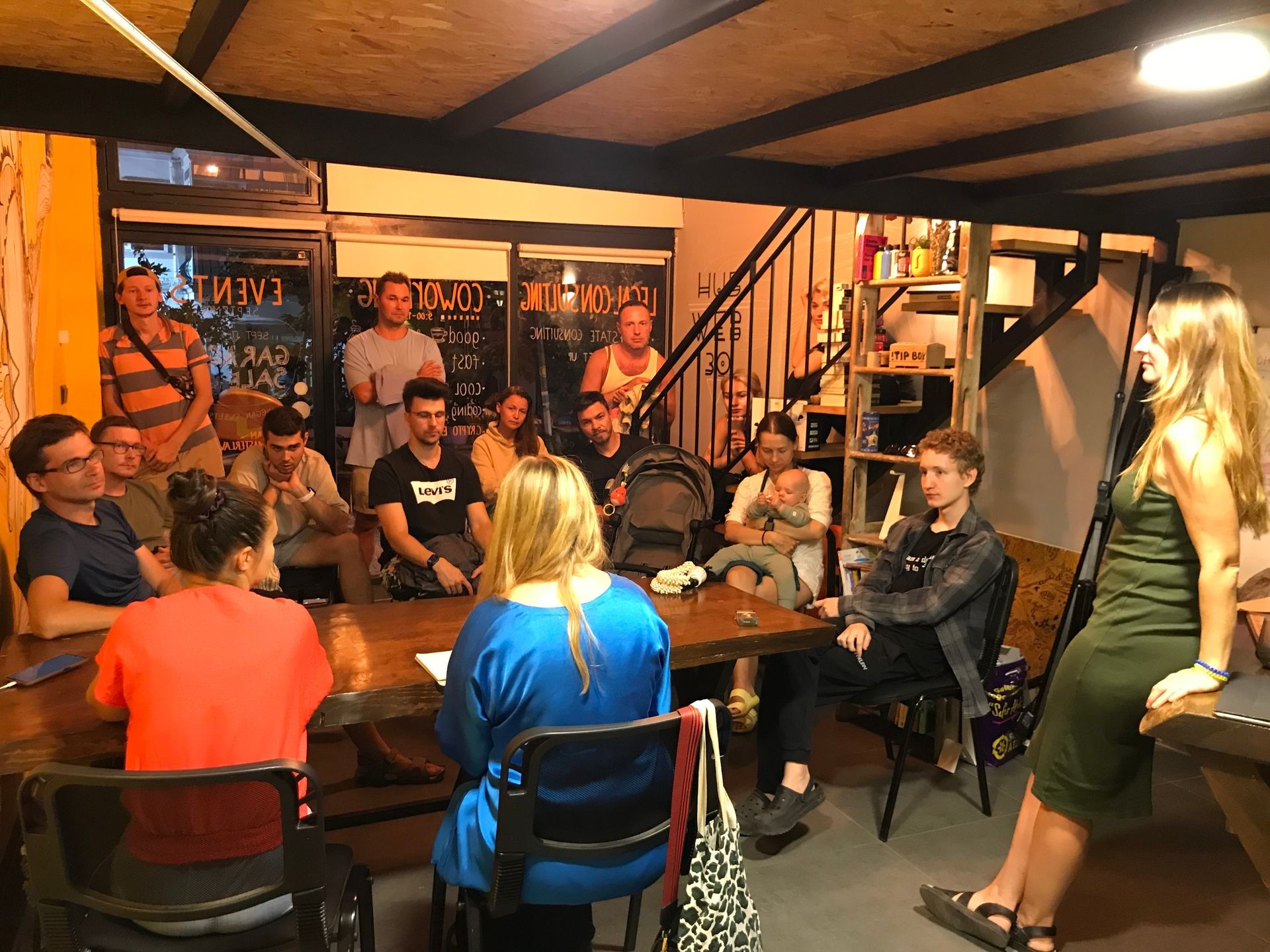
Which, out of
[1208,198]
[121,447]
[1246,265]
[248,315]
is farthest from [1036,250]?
[248,315]

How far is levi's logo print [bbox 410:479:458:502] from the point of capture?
3.68 meters

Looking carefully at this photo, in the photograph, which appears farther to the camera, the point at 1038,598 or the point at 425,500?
the point at 1038,598

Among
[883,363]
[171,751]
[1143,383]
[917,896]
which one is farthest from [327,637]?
[1143,383]

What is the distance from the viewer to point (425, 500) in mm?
3686

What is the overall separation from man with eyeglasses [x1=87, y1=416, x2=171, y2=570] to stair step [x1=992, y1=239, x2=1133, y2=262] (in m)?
3.13

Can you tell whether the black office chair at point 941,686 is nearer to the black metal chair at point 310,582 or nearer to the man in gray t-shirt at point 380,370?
the black metal chair at point 310,582

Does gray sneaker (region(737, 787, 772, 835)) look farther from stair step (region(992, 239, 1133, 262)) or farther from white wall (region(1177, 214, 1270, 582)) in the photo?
stair step (region(992, 239, 1133, 262))

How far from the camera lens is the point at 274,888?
62.6 inches

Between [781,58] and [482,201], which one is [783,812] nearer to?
[781,58]

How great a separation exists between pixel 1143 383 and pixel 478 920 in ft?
10.9

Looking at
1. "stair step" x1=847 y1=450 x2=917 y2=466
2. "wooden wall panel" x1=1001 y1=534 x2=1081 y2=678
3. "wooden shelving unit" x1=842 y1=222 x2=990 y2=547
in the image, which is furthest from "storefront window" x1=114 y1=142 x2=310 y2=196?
"wooden wall panel" x1=1001 y1=534 x2=1081 y2=678

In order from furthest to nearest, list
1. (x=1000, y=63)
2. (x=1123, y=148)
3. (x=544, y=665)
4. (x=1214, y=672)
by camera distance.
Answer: (x=1123, y=148), (x=1214, y=672), (x=1000, y=63), (x=544, y=665)

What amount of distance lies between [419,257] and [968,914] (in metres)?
5.19

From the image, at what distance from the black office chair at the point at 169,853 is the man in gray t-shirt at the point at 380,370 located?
14.3 ft
